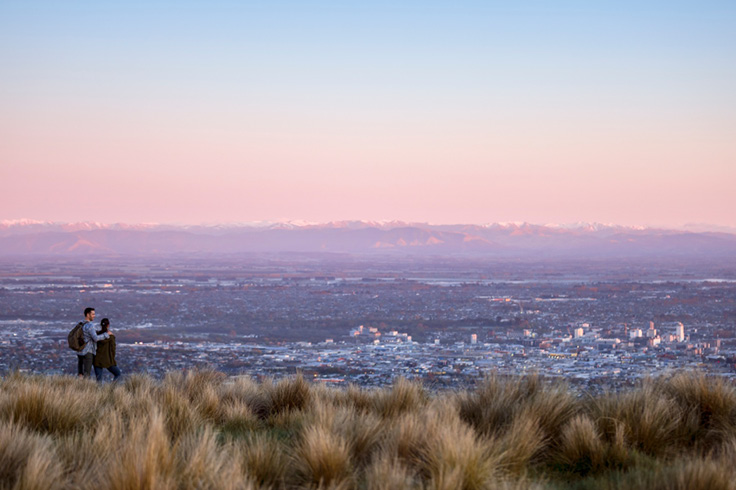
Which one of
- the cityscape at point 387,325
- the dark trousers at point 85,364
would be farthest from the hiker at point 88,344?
the cityscape at point 387,325

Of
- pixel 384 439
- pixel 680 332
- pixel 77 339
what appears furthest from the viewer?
pixel 680 332

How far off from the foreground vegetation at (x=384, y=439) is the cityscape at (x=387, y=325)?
108cm

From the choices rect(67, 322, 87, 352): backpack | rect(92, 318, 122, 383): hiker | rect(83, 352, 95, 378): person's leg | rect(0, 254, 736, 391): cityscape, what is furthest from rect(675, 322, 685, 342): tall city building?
rect(67, 322, 87, 352): backpack

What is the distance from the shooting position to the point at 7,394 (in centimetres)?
817

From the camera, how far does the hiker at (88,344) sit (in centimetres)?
1204

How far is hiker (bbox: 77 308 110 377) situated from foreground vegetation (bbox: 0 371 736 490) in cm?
318

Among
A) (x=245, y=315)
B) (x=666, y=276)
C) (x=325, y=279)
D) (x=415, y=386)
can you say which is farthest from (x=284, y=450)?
(x=666, y=276)

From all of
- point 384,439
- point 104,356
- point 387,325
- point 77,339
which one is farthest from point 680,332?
point 384,439

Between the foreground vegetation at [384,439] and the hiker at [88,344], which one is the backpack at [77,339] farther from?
the foreground vegetation at [384,439]

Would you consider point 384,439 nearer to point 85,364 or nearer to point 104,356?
point 104,356

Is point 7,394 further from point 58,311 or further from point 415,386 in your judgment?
point 58,311

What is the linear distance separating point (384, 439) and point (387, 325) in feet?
156

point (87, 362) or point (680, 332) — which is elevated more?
point (87, 362)

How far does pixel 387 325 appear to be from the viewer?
53.3 meters
